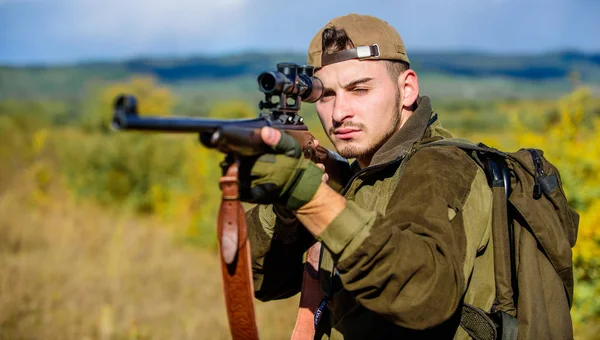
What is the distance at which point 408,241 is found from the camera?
6.46 feet

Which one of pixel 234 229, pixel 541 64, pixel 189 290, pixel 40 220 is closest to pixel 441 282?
pixel 234 229

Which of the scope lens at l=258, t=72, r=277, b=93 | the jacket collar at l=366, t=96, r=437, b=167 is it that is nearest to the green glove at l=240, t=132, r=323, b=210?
the scope lens at l=258, t=72, r=277, b=93

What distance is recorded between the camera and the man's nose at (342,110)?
2.68m

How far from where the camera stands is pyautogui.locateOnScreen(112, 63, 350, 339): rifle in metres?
1.79

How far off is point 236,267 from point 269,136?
0.44m

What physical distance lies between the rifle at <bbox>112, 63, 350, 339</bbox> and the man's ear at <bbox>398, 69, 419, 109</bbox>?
475mm

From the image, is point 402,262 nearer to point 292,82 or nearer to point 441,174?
point 441,174

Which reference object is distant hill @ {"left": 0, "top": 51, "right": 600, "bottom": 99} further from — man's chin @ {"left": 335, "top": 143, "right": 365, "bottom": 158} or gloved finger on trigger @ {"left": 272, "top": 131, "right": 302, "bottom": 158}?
gloved finger on trigger @ {"left": 272, "top": 131, "right": 302, "bottom": 158}

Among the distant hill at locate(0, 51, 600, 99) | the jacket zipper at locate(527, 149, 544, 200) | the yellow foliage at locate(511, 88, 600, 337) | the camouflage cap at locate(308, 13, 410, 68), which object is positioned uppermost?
the camouflage cap at locate(308, 13, 410, 68)

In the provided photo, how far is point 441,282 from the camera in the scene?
196 centimetres

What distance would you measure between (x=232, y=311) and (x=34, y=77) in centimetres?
12697

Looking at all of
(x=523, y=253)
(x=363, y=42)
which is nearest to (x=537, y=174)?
(x=523, y=253)

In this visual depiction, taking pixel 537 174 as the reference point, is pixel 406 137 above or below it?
above

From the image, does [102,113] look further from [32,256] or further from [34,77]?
[34,77]
